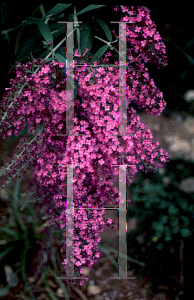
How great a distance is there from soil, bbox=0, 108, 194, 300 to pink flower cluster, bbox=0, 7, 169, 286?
0.39 m

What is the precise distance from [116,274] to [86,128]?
83 cm

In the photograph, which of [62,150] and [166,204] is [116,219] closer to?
[166,204]

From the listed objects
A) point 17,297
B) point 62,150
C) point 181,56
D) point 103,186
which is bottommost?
point 17,297

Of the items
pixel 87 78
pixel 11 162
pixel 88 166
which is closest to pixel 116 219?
pixel 88 166

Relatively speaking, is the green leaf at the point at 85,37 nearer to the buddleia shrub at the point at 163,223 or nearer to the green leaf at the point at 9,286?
the buddleia shrub at the point at 163,223

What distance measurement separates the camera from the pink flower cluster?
2.30 ft

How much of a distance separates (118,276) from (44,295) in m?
0.40

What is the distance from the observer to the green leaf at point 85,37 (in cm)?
80

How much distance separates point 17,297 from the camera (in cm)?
106

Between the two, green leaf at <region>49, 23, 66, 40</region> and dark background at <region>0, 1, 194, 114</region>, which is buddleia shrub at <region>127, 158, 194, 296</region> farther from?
green leaf at <region>49, 23, 66, 40</region>

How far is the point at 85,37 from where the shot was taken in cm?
80

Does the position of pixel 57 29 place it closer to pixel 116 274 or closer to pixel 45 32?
pixel 45 32

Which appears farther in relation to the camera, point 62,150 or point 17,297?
point 17,297

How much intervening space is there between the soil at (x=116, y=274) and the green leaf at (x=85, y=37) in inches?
21.1
